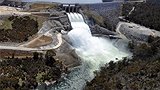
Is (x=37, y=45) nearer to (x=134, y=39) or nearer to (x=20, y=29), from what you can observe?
(x=20, y=29)

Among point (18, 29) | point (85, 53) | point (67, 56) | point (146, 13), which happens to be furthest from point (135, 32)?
point (18, 29)

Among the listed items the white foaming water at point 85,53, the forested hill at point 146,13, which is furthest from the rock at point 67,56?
the forested hill at point 146,13

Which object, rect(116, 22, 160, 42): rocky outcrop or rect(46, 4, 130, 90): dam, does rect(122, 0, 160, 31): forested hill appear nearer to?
rect(116, 22, 160, 42): rocky outcrop

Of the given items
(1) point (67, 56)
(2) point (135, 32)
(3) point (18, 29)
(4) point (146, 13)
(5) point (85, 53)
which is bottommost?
(5) point (85, 53)

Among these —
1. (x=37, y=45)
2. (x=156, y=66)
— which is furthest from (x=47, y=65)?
(x=156, y=66)

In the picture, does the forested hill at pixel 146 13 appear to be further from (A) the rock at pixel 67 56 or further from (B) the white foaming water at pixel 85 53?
(A) the rock at pixel 67 56

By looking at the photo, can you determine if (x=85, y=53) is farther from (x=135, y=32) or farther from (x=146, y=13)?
(x=146, y=13)

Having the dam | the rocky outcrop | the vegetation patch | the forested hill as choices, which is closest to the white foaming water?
the dam
